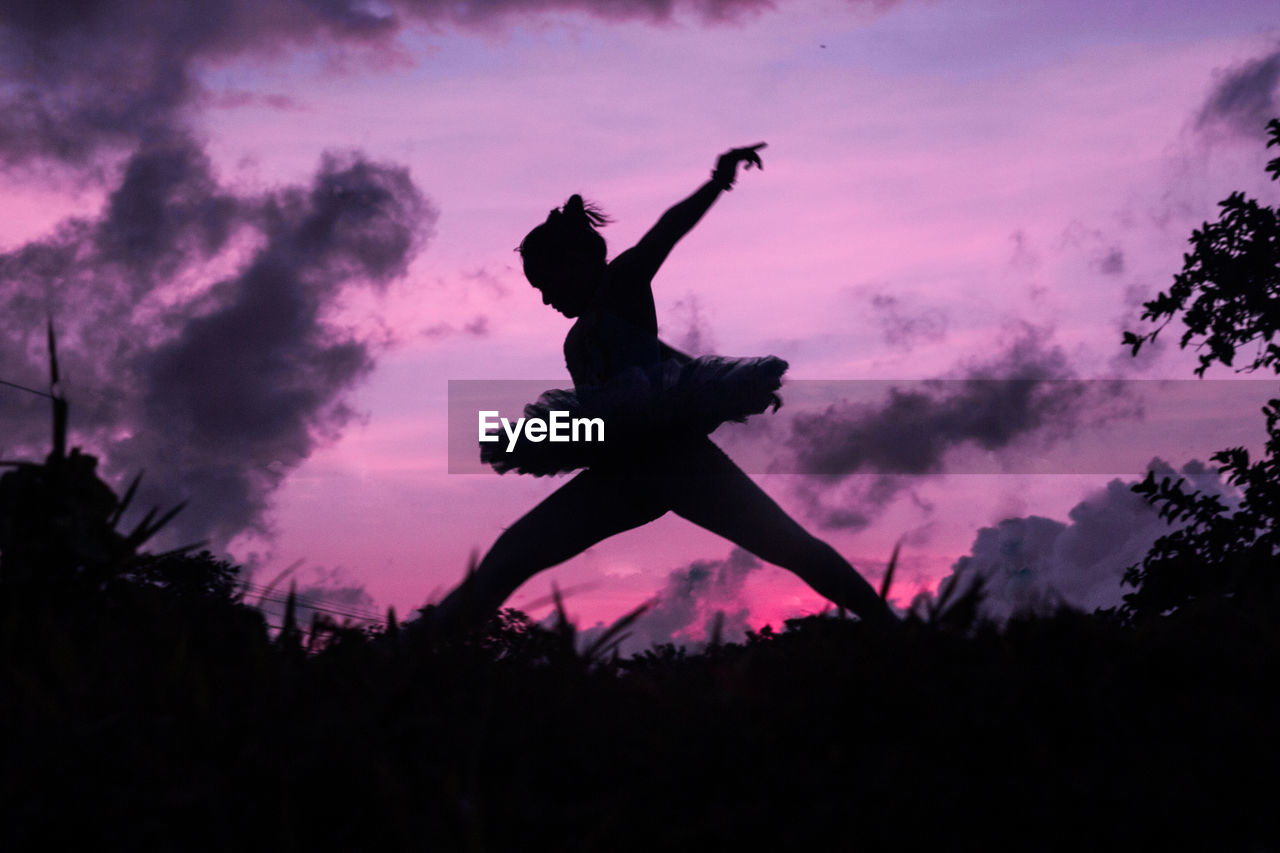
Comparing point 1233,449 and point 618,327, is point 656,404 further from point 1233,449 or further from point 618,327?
point 1233,449

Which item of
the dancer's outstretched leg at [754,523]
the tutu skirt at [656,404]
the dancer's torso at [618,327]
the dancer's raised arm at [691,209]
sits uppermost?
the dancer's raised arm at [691,209]

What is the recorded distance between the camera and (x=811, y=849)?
2588 mm

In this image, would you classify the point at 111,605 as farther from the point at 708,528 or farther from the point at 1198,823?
the point at 1198,823

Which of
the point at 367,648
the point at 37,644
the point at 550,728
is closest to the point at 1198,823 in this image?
the point at 550,728

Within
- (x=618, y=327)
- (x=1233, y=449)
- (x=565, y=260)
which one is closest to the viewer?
(x=618, y=327)

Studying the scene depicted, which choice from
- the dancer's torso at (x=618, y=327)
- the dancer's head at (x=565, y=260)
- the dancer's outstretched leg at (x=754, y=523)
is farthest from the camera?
the dancer's head at (x=565, y=260)

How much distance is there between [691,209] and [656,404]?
0.89 metres

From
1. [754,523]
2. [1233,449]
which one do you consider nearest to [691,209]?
[754,523]

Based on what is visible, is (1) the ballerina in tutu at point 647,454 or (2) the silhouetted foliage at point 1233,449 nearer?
(1) the ballerina in tutu at point 647,454

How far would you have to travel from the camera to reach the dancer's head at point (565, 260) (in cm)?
542

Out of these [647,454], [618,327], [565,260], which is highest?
[565,260]

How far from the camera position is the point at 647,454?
494 cm

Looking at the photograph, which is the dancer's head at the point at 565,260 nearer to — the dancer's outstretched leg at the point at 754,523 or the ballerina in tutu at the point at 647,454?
the ballerina in tutu at the point at 647,454

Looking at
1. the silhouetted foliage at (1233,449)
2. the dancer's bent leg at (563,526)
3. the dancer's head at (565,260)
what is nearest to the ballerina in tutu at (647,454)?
the dancer's bent leg at (563,526)
